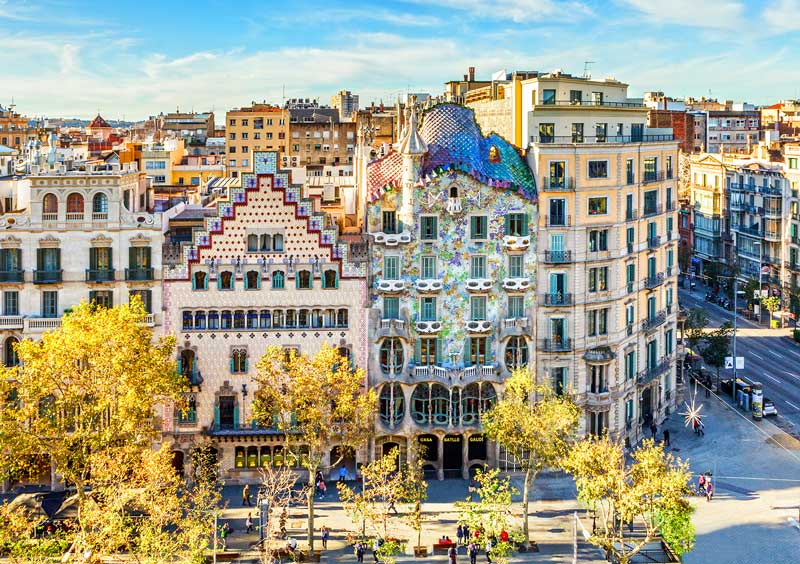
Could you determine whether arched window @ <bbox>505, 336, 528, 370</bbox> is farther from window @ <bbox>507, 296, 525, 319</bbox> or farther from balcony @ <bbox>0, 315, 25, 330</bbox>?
balcony @ <bbox>0, 315, 25, 330</bbox>

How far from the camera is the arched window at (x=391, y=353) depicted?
79.7 metres

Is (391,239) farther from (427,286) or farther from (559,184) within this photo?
(559,184)

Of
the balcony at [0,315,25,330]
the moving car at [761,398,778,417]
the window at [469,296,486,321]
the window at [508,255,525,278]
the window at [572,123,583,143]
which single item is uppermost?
the window at [572,123,583,143]

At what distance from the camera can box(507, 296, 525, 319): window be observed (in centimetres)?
8094

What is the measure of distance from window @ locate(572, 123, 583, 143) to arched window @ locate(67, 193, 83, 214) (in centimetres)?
3794

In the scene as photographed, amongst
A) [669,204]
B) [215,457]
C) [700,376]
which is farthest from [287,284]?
[700,376]

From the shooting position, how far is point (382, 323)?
79438mm

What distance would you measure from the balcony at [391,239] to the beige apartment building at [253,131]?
343ft

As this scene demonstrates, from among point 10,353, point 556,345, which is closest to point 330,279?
point 556,345

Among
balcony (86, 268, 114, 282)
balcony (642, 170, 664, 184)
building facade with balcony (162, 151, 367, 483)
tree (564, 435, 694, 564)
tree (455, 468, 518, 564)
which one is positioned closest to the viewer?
tree (564, 435, 694, 564)

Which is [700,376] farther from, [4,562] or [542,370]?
[4,562]

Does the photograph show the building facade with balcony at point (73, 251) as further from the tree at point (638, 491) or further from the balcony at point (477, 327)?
the tree at point (638, 491)

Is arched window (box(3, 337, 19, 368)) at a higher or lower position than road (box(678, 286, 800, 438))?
higher

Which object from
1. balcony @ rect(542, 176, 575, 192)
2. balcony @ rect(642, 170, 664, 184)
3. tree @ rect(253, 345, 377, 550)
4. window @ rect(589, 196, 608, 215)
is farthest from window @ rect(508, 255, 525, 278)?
tree @ rect(253, 345, 377, 550)
